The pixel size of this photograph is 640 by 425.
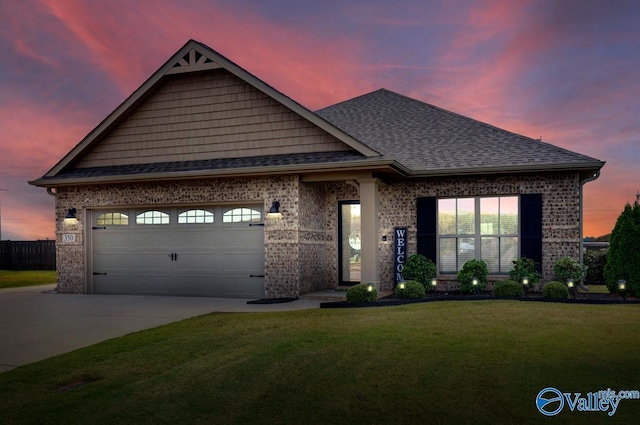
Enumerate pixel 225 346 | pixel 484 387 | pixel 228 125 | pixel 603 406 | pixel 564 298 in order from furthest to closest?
pixel 228 125
pixel 564 298
pixel 225 346
pixel 484 387
pixel 603 406

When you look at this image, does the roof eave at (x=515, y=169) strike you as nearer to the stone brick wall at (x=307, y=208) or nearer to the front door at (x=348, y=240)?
the stone brick wall at (x=307, y=208)

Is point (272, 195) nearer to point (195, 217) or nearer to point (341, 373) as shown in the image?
point (195, 217)

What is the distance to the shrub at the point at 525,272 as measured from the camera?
12.6m

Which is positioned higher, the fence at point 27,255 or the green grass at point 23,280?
the fence at point 27,255

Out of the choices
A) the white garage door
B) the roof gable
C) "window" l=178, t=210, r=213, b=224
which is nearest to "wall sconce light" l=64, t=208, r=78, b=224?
the white garage door

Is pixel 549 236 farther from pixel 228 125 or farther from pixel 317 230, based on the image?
pixel 228 125

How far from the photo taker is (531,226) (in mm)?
13250

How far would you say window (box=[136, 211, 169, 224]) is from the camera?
15.2 metres

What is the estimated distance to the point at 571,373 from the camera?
5.67 meters

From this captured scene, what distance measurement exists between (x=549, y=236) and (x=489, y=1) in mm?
6174

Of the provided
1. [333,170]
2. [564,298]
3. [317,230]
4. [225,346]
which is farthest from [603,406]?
[317,230]

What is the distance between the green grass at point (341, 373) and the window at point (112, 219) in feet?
25.2

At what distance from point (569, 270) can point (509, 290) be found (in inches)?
73.7

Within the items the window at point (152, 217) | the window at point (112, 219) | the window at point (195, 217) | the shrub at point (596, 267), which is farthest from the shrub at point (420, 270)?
the window at point (112, 219)
